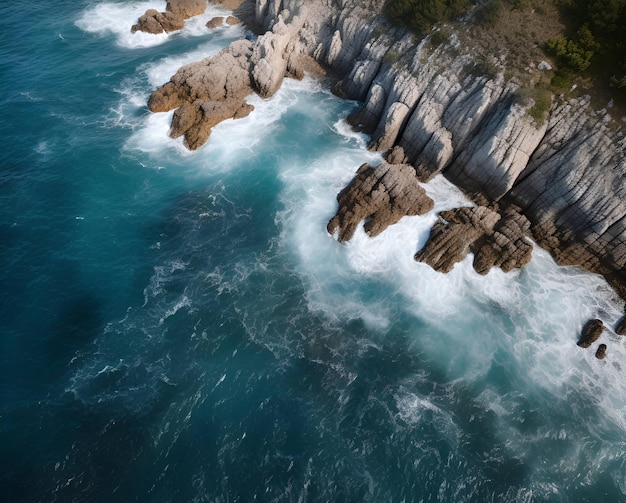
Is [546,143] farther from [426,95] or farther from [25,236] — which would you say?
[25,236]

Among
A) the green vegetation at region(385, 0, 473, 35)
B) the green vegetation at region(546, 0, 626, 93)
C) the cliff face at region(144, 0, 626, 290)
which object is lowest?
the cliff face at region(144, 0, 626, 290)

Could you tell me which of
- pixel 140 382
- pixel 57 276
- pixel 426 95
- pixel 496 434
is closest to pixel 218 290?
pixel 140 382

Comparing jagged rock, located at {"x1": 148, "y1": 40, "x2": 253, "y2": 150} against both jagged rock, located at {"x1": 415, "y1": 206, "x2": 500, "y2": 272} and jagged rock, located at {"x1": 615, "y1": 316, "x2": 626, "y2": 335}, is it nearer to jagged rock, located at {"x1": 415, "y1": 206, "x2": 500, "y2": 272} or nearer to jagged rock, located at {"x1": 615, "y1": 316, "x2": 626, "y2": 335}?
jagged rock, located at {"x1": 415, "y1": 206, "x2": 500, "y2": 272}

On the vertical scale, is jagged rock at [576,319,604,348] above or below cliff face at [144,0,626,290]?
below

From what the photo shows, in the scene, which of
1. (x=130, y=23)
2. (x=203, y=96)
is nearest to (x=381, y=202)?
(x=203, y=96)

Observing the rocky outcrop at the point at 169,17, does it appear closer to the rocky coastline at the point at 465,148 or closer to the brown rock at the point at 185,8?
the brown rock at the point at 185,8

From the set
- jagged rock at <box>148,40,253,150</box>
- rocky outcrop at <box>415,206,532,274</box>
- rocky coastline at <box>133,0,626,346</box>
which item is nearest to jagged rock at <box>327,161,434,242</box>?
rocky coastline at <box>133,0,626,346</box>

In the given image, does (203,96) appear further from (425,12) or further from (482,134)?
(482,134)
